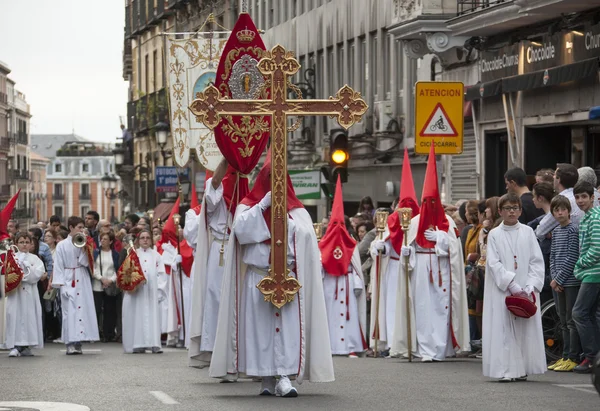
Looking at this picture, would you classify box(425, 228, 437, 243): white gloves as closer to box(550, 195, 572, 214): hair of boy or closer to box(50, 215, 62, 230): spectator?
box(550, 195, 572, 214): hair of boy

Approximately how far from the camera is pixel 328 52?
145 feet

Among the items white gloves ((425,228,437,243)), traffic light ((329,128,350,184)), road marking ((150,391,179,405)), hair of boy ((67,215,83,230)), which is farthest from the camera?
traffic light ((329,128,350,184))

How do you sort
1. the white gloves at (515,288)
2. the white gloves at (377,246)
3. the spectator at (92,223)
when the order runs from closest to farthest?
the white gloves at (515,288) < the white gloves at (377,246) < the spectator at (92,223)

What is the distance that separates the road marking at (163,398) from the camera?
43.3 feet

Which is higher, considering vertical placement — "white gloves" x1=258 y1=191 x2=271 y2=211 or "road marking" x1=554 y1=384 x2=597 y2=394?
"white gloves" x1=258 y1=191 x2=271 y2=211

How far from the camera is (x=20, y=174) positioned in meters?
139

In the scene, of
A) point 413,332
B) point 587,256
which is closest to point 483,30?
point 413,332

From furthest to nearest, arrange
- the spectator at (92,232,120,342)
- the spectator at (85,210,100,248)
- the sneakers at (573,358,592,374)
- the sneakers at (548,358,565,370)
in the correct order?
1. the spectator at (85,210,100,248)
2. the spectator at (92,232,120,342)
3. the sneakers at (548,358,565,370)
4. the sneakers at (573,358,592,374)

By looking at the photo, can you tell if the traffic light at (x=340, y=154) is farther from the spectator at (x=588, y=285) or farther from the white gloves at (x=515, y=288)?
the white gloves at (x=515, y=288)

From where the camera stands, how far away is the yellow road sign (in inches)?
805

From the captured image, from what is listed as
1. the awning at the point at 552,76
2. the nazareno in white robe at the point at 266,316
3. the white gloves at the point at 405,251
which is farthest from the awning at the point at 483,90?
the nazareno in white robe at the point at 266,316

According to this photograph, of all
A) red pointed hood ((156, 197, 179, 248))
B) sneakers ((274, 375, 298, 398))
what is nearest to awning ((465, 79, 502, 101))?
red pointed hood ((156, 197, 179, 248))

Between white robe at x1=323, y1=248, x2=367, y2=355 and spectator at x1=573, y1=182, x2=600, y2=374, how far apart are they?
5623mm

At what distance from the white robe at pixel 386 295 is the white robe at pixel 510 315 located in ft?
15.8
